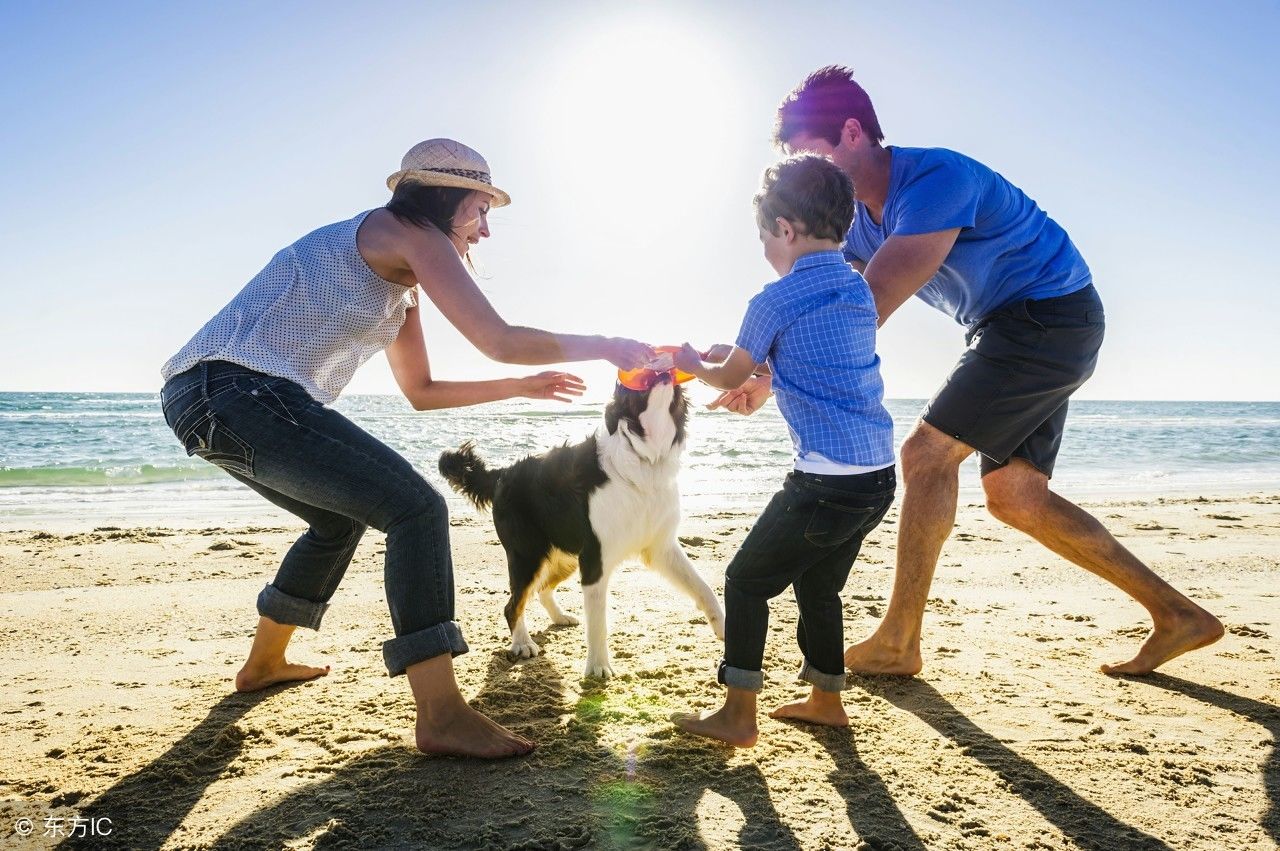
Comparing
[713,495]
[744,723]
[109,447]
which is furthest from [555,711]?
[109,447]

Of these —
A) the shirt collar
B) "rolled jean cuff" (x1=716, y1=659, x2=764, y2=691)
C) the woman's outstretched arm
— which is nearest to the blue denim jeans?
the woman's outstretched arm

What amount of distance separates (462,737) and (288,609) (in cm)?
103

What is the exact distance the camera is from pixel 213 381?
2.63m

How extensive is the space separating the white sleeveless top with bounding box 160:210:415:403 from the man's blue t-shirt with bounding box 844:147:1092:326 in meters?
1.92

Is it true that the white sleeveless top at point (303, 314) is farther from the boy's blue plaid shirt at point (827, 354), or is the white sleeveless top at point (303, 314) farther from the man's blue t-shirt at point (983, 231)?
the man's blue t-shirt at point (983, 231)

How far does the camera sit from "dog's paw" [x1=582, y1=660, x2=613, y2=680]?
3.52m

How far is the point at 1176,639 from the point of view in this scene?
11.0ft

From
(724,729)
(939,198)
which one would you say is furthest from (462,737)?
(939,198)

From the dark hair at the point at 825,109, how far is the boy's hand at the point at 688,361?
4.23 ft

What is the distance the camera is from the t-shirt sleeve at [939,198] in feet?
10.3

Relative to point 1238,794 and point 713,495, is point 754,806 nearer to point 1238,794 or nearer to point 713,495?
point 1238,794

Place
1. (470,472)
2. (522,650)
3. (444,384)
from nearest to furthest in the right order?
(444,384), (522,650), (470,472)

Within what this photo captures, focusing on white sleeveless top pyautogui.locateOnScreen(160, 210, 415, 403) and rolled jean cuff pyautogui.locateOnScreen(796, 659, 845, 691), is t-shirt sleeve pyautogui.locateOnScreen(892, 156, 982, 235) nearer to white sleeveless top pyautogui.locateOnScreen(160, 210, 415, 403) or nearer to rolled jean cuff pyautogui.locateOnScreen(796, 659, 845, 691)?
rolled jean cuff pyautogui.locateOnScreen(796, 659, 845, 691)

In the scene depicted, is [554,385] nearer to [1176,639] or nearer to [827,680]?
[827,680]
